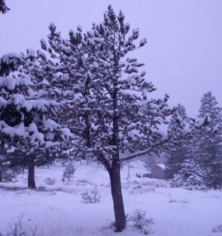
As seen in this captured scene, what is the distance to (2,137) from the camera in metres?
5.93

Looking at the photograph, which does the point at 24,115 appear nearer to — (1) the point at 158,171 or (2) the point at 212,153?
(2) the point at 212,153

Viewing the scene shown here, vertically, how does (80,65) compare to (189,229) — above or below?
above

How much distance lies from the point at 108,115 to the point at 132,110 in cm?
96

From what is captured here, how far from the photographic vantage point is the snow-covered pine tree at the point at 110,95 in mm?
9688

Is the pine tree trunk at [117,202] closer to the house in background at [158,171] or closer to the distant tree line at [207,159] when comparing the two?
the distant tree line at [207,159]

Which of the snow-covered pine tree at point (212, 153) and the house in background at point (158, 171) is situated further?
the house in background at point (158, 171)

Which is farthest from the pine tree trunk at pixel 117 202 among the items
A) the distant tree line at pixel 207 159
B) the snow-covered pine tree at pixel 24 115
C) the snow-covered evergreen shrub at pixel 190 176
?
the snow-covered evergreen shrub at pixel 190 176

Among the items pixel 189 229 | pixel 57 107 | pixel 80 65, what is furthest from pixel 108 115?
pixel 189 229

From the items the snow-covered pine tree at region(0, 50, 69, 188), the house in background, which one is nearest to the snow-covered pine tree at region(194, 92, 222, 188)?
the snow-covered pine tree at region(0, 50, 69, 188)

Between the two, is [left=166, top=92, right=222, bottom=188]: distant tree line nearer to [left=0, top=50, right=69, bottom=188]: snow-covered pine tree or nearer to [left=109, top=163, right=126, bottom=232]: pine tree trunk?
[left=109, top=163, right=126, bottom=232]: pine tree trunk

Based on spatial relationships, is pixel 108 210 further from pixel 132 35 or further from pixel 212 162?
pixel 212 162

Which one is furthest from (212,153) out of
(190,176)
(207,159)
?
(190,176)

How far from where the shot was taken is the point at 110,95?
1065cm

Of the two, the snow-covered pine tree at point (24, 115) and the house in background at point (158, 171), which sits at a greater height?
the snow-covered pine tree at point (24, 115)
